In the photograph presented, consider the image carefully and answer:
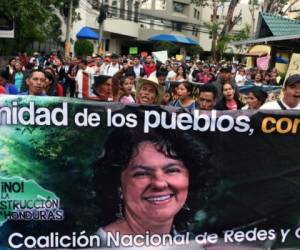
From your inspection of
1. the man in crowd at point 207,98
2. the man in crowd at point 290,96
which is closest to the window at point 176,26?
the man in crowd at point 207,98

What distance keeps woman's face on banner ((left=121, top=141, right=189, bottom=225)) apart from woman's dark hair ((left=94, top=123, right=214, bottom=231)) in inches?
1.6

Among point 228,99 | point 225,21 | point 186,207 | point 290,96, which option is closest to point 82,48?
point 225,21

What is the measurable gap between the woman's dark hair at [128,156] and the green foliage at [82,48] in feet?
132

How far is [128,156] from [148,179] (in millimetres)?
222

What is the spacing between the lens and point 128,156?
13.9 feet

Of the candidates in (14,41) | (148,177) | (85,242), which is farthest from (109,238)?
(14,41)

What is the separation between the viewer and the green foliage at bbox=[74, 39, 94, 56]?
44.0 metres

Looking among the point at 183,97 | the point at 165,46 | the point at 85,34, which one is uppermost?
the point at 85,34

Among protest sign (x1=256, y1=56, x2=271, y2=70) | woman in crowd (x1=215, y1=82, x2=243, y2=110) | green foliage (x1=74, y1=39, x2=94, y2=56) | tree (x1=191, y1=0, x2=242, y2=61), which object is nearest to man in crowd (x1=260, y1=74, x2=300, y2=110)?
woman in crowd (x1=215, y1=82, x2=243, y2=110)

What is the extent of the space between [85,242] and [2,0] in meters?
12.8

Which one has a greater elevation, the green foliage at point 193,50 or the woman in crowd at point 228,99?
the woman in crowd at point 228,99

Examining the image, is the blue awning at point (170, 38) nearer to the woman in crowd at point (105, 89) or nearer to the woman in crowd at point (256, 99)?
the woman in crowd at point (105, 89)

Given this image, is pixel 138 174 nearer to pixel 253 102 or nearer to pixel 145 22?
pixel 253 102

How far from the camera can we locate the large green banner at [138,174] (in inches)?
163
